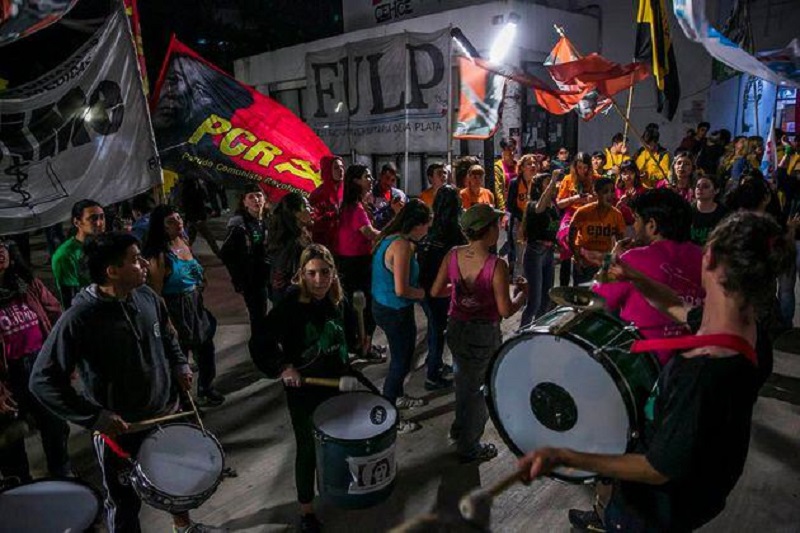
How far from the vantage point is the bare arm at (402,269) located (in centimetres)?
447

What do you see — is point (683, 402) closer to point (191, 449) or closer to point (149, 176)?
point (191, 449)

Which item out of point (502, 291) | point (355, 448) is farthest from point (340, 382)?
point (502, 291)

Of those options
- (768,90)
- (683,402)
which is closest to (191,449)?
(683,402)

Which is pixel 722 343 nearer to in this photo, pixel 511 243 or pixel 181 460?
pixel 181 460

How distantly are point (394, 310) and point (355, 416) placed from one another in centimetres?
145

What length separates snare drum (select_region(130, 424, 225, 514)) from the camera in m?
2.80

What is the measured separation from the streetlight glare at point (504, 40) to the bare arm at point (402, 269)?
10.6m

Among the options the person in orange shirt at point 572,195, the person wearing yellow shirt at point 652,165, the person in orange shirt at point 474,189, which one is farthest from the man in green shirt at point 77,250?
the person wearing yellow shirt at point 652,165

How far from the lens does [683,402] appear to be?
1696 mm

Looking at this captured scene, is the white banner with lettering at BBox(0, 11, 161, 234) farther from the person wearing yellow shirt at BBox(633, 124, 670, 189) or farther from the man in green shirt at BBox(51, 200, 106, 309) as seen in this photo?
the person wearing yellow shirt at BBox(633, 124, 670, 189)

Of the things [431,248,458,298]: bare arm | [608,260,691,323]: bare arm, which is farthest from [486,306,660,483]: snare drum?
[431,248,458,298]: bare arm

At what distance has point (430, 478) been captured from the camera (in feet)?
13.8

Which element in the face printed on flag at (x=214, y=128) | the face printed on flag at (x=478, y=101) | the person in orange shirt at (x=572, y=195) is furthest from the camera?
the face printed on flag at (x=478, y=101)

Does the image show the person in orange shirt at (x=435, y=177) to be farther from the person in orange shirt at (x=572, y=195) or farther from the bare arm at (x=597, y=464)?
the bare arm at (x=597, y=464)
